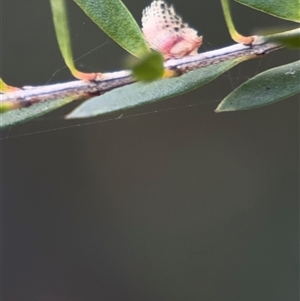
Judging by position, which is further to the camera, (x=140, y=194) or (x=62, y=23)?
(x=140, y=194)

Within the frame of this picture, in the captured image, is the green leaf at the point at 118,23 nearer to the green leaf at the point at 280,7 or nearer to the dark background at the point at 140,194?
the green leaf at the point at 280,7

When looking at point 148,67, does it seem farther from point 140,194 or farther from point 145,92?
point 140,194

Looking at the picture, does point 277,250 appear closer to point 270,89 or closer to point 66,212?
point 66,212

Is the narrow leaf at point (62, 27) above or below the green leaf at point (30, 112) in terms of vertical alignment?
above

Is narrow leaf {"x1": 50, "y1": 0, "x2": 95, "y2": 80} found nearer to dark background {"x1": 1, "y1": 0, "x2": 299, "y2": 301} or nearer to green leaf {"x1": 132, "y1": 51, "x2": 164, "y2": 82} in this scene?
green leaf {"x1": 132, "y1": 51, "x2": 164, "y2": 82}

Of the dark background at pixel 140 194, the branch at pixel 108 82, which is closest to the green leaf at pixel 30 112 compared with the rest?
the branch at pixel 108 82

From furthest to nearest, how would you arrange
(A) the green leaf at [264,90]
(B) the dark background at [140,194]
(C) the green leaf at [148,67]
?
(B) the dark background at [140,194]
(A) the green leaf at [264,90]
(C) the green leaf at [148,67]

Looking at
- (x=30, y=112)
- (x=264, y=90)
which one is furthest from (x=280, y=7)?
(x=30, y=112)
